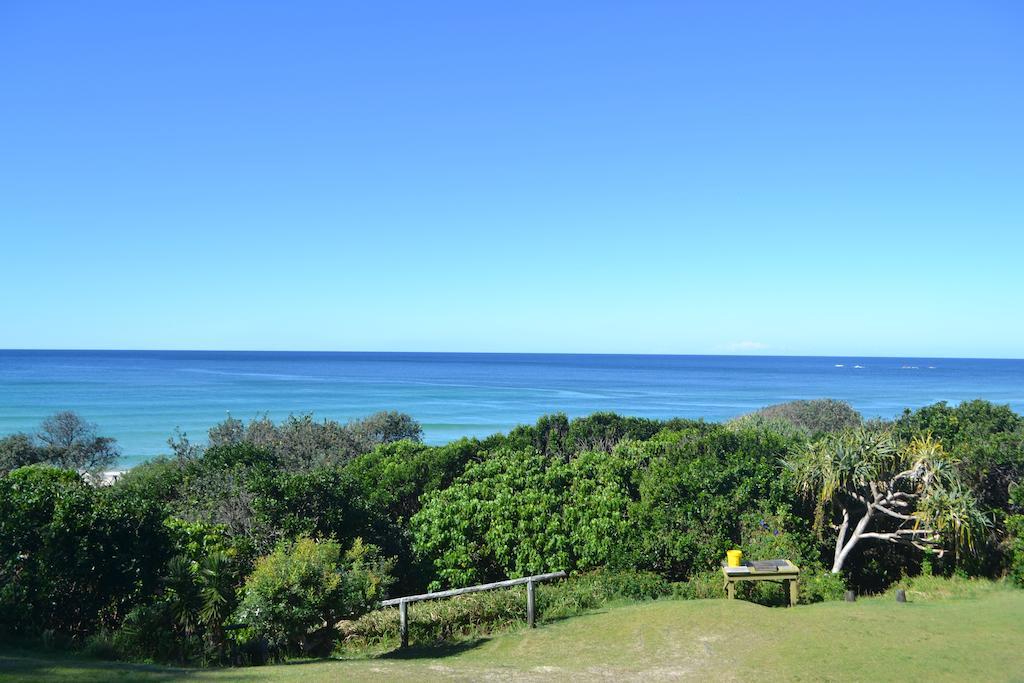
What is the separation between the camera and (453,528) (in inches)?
578

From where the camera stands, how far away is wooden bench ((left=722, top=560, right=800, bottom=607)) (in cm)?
1191

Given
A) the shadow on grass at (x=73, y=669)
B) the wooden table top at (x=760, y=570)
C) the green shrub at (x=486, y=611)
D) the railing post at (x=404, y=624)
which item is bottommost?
the green shrub at (x=486, y=611)

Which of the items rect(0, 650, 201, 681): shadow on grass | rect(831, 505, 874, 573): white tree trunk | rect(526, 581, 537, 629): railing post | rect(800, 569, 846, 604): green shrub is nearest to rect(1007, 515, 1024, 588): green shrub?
rect(831, 505, 874, 573): white tree trunk

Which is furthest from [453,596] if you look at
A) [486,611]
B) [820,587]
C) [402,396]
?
[402,396]

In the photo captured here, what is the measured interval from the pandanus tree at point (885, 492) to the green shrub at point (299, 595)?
28.3ft

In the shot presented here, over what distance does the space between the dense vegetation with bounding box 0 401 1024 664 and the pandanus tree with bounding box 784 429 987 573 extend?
0.05m

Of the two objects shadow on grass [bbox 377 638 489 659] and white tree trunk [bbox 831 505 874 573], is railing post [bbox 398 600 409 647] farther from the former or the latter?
white tree trunk [bbox 831 505 874 573]

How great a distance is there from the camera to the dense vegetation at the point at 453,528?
9.12m

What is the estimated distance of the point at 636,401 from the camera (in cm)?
8194

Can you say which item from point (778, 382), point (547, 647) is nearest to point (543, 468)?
point (547, 647)

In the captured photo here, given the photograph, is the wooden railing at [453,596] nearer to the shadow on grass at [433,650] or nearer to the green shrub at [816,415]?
the shadow on grass at [433,650]

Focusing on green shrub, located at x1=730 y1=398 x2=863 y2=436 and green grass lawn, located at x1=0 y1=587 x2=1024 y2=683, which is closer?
green grass lawn, located at x1=0 y1=587 x2=1024 y2=683

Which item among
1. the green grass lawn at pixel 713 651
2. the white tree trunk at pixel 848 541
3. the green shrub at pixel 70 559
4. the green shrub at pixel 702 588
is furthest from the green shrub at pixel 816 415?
the green shrub at pixel 70 559

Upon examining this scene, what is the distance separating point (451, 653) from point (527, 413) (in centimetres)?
5709
